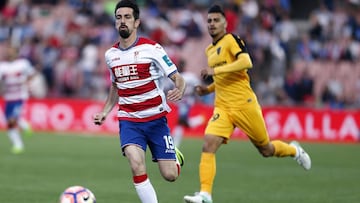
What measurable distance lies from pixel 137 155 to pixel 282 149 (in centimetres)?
412

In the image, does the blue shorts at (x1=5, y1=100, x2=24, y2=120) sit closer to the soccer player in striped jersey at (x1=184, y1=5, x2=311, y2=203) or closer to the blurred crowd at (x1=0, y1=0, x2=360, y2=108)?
the blurred crowd at (x1=0, y1=0, x2=360, y2=108)

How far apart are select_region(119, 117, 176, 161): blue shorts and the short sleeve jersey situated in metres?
2.28

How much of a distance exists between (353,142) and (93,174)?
39.0 feet

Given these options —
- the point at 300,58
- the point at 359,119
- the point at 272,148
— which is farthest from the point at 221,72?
the point at 300,58

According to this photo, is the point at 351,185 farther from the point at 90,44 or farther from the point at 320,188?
the point at 90,44

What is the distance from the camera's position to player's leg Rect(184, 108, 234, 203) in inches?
475

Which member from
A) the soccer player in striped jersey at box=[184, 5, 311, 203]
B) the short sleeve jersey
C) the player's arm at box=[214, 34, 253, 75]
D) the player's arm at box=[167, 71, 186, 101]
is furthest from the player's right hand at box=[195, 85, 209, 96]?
the player's arm at box=[167, 71, 186, 101]

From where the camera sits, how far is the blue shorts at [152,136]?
418 inches

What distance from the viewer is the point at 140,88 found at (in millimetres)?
10695

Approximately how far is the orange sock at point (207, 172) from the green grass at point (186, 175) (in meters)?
0.71

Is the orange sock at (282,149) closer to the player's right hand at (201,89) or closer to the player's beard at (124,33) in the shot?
the player's right hand at (201,89)

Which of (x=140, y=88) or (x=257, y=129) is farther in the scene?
(x=257, y=129)

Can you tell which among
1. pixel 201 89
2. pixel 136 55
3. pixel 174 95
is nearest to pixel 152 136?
pixel 174 95

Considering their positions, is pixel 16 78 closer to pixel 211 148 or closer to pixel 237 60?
pixel 211 148
